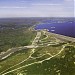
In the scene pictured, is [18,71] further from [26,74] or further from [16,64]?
[16,64]

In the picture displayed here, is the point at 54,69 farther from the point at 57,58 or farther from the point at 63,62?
the point at 57,58

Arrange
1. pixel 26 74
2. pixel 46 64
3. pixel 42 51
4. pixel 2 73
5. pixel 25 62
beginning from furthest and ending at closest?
pixel 42 51
pixel 25 62
pixel 46 64
pixel 2 73
pixel 26 74

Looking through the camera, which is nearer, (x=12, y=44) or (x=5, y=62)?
(x=5, y=62)

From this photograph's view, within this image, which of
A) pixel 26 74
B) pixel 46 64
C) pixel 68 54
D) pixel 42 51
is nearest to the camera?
pixel 26 74

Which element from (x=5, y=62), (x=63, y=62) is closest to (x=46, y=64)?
(x=63, y=62)

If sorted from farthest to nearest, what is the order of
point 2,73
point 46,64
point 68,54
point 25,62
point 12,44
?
1. point 12,44
2. point 68,54
3. point 25,62
4. point 46,64
5. point 2,73

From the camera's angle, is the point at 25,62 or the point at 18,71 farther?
the point at 25,62

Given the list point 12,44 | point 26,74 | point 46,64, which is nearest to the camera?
point 26,74

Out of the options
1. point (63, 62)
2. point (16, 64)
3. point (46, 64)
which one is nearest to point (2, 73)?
point (16, 64)

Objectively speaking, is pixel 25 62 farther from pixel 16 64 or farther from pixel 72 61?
pixel 72 61
